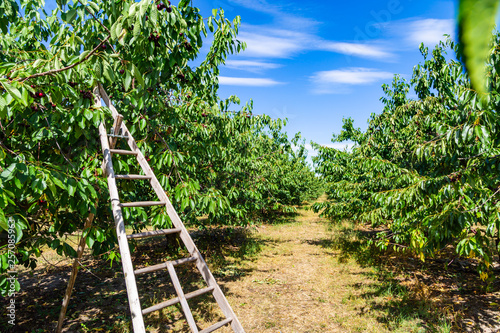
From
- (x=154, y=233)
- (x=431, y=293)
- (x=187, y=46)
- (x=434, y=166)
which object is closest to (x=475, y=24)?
(x=154, y=233)

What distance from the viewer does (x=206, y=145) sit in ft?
16.7

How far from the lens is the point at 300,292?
296 inches

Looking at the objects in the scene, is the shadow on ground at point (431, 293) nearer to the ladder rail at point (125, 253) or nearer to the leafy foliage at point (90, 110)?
the leafy foliage at point (90, 110)

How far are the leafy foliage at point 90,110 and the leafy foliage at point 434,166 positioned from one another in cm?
275

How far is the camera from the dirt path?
5852 millimetres

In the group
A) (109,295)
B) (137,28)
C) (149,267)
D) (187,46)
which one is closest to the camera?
(137,28)

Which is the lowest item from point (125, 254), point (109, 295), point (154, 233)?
point (109, 295)

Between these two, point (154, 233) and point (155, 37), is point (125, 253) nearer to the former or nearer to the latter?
point (154, 233)

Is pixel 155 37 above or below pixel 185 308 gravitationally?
above

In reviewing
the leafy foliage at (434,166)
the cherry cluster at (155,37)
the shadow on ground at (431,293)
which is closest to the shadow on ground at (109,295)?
the cherry cluster at (155,37)

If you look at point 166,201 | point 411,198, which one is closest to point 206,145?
point 166,201

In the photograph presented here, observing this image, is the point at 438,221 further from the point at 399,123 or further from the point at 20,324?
the point at 20,324

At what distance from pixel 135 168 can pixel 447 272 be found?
8.53 meters

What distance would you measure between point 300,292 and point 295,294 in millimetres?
194
